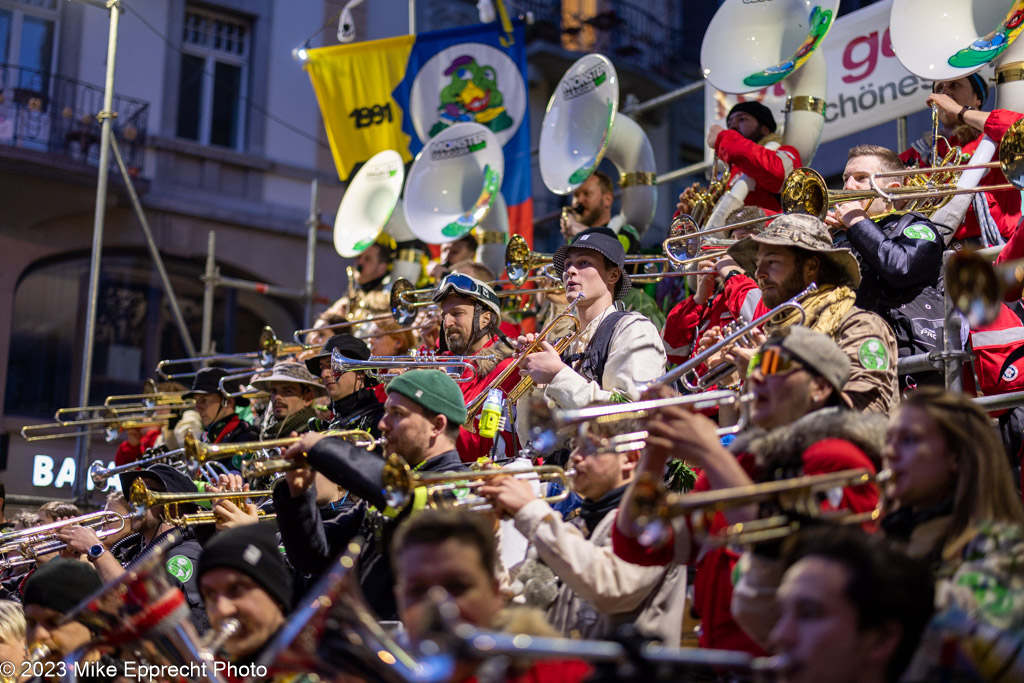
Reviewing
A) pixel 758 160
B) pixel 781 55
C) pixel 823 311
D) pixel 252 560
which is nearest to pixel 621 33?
pixel 781 55

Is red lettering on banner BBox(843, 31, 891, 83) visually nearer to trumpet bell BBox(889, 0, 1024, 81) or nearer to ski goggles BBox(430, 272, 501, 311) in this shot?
trumpet bell BBox(889, 0, 1024, 81)

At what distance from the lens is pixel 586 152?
8711mm


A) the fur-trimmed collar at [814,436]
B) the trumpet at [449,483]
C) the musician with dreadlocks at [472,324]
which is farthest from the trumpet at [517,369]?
the fur-trimmed collar at [814,436]

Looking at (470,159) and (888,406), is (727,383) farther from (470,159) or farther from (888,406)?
(470,159)

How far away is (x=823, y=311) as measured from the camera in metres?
4.59

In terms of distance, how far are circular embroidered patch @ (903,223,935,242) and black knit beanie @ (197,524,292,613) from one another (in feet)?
10.7

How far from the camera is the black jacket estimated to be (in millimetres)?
4664

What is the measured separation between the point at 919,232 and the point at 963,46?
→ 1.60 m

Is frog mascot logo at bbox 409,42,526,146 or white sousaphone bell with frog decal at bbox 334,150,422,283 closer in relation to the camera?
white sousaphone bell with frog decal at bbox 334,150,422,283

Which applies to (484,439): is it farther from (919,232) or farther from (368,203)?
(368,203)

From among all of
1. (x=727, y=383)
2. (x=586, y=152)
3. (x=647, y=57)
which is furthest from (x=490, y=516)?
(x=647, y=57)

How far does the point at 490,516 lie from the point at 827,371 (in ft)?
5.10

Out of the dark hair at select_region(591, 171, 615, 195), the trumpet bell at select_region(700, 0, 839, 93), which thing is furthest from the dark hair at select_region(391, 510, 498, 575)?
the dark hair at select_region(591, 171, 615, 195)

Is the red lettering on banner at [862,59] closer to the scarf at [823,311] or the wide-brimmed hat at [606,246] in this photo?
the wide-brimmed hat at [606,246]
